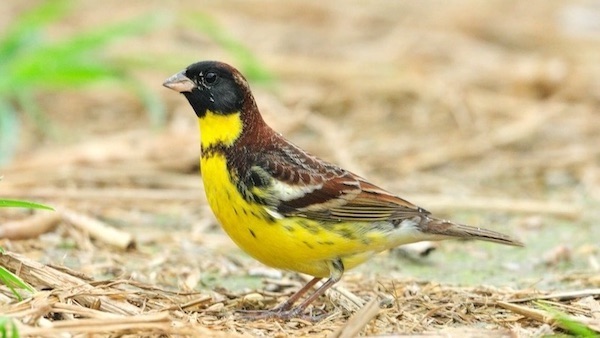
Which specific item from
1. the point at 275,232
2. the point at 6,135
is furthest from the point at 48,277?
the point at 6,135

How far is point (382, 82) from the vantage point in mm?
9758

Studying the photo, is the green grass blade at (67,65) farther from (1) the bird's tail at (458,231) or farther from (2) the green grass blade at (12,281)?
(2) the green grass blade at (12,281)

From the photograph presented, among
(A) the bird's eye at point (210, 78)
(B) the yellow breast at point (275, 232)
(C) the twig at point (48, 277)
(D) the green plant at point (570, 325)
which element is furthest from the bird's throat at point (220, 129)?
(D) the green plant at point (570, 325)

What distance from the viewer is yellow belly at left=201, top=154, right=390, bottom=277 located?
4.71 metres

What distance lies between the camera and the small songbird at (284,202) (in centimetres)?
472

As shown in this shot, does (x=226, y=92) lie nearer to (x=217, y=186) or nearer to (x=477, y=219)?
(x=217, y=186)

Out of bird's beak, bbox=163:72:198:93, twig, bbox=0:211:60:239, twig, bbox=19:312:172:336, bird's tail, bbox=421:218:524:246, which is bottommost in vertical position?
twig, bbox=19:312:172:336

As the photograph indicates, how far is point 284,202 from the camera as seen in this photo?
187 inches

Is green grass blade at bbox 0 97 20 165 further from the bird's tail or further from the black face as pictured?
the bird's tail

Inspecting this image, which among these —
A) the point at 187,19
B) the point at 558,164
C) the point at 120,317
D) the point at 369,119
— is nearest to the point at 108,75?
the point at 187,19

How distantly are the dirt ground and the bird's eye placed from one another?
0.97m

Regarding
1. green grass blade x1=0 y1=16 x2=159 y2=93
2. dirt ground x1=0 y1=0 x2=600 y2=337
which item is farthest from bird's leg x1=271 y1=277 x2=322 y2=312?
green grass blade x1=0 y1=16 x2=159 y2=93

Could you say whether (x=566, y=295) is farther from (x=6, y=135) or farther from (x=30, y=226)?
(x=6, y=135)

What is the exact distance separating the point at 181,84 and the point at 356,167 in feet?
10.1
